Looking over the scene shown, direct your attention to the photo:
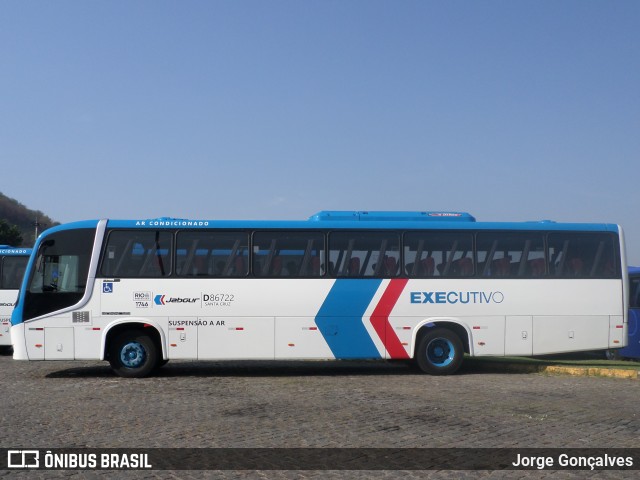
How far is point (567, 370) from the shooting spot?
53.5 ft

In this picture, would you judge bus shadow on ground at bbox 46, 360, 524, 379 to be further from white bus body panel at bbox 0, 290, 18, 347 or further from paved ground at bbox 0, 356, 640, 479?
white bus body panel at bbox 0, 290, 18, 347

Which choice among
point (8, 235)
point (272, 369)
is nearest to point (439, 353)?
point (272, 369)

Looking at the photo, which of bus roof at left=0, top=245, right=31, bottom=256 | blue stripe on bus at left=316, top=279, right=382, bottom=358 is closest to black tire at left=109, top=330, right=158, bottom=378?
blue stripe on bus at left=316, top=279, right=382, bottom=358

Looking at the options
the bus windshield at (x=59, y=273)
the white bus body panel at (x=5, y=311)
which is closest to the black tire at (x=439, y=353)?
the bus windshield at (x=59, y=273)


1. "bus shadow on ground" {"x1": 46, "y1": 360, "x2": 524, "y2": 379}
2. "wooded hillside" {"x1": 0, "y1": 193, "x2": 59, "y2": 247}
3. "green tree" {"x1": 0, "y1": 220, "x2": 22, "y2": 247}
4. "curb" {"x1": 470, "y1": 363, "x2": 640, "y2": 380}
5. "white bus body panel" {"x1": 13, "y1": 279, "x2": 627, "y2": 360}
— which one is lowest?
"bus shadow on ground" {"x1": 46, "y1": 360, "x2": 524, "y2": 379}

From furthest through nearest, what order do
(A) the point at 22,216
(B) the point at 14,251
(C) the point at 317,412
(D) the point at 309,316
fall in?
(A) the point at 22,216 < (B) the point at 14,251 < (D) the point at 309,316 < (C) the point at 317,412

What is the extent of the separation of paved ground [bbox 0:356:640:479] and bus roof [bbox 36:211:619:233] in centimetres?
317

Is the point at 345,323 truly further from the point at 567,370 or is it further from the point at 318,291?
the point at 567,370

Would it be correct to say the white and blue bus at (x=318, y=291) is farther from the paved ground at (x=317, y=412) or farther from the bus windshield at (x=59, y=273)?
the paved ground at (x=317, y=412)

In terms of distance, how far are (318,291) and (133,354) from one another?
4.05 metres

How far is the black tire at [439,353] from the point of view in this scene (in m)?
16.5

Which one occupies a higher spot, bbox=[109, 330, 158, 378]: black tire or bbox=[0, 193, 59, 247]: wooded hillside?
bbox=[0, 193, 59, 247]: wooded hillside

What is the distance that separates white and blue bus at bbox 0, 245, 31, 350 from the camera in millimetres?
22891

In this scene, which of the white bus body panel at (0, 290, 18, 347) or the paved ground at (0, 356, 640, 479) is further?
the white bus body panel at (0, 290, 18, 347)
